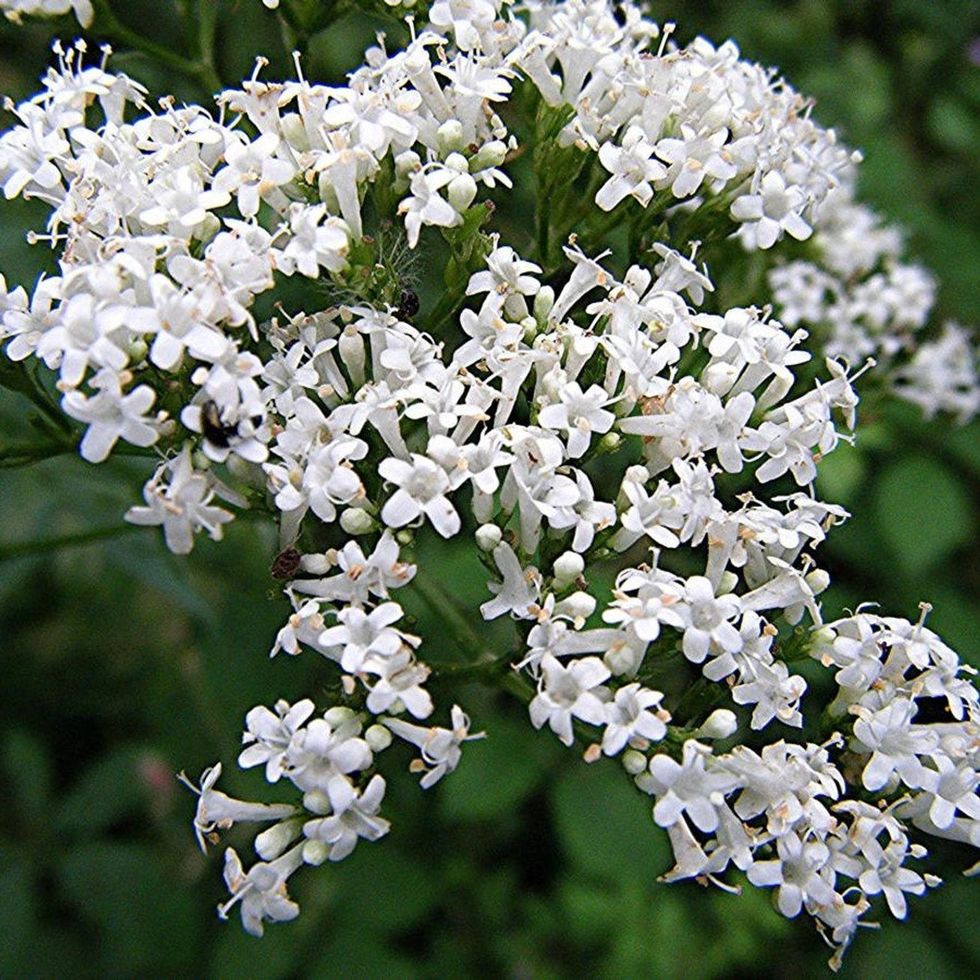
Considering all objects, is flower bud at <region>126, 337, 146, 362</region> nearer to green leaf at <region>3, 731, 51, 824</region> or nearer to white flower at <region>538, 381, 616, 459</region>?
white flower at <region>538, 381, 616, 459</region>

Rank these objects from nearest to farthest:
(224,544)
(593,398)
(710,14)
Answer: (593,398) < (224,544) < (710,14)

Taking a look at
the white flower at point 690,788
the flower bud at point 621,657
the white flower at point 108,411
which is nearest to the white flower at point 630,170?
the flower bud at point 621,657

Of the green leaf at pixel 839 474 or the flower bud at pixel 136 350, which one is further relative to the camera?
the green leaf at pixel 839 474

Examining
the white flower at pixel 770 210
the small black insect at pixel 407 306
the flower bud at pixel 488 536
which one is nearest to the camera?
the flower bud at pixel 488 536

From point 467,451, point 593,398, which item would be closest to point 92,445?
point 467,451

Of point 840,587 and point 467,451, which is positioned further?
point 840,587

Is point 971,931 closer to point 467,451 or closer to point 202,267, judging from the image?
point 467,451

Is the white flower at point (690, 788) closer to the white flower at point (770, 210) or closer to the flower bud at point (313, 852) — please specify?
the flower bud at point (313, 852)
